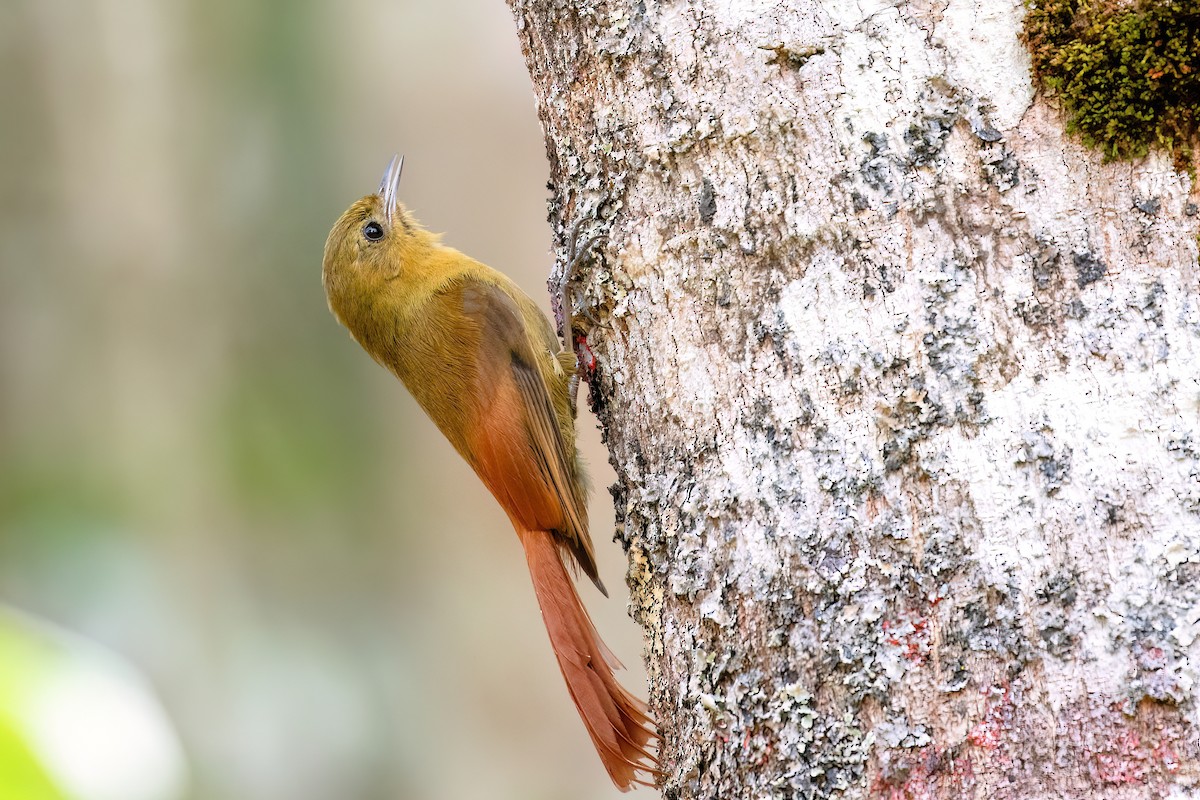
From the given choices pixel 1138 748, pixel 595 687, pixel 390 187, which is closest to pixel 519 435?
pixel 595 687

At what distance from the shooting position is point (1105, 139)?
4.69 ft

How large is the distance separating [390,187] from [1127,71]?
2.31 m

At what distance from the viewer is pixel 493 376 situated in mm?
2875

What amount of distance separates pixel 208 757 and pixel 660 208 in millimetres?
3979

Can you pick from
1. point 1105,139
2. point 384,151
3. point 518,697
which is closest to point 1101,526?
point 1105,139

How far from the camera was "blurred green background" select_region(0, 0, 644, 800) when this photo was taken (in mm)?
4871

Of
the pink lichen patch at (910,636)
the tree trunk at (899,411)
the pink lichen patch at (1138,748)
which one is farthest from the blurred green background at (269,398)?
the pink lichen patch at (1138,748)

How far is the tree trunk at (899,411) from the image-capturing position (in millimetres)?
1302

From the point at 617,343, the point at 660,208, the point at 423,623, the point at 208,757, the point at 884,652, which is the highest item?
the point at 660,208

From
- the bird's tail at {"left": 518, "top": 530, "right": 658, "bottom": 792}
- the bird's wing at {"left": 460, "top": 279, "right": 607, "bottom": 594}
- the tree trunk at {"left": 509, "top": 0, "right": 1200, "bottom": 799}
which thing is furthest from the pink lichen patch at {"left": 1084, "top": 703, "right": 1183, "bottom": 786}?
the bird's wing at {"left": 460, "top": 279, "right": 607, "bottom": 594}

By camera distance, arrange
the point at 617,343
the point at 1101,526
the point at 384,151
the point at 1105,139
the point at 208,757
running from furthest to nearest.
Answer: the point at 384,151, the point at 208,757, the point at 617,343, the point at 1105,139, the point at 1101,526

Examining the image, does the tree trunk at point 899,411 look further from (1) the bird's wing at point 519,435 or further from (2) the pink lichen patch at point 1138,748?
(1) the bird's wing at point 519,435

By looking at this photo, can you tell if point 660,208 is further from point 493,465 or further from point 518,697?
point 518,697

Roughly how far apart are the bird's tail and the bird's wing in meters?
0.13
